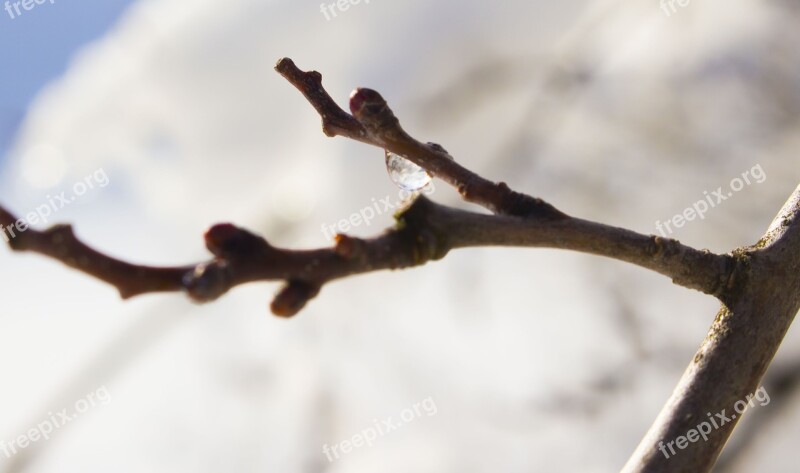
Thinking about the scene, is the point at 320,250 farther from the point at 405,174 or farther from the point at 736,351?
the point at 736,351

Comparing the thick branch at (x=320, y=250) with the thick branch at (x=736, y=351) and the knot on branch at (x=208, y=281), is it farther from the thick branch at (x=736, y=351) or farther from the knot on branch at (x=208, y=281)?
the thick branch at (x=736, y=351)

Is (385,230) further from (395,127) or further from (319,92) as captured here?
(319,92)

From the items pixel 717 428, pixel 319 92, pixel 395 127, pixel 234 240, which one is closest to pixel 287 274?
pixel 234 240

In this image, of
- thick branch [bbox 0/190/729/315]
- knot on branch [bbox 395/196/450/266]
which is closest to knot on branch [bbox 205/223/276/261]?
thick branch [bbox 0/190/729/315]

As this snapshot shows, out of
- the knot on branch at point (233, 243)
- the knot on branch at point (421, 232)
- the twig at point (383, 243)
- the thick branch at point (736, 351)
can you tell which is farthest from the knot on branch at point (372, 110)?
the thick branch at point (736, 351)

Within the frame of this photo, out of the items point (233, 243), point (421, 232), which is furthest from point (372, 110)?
point (233, 243)

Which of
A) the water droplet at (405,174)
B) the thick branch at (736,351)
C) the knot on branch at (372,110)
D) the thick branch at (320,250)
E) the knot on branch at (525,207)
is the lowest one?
the thick branch at (736,351)
